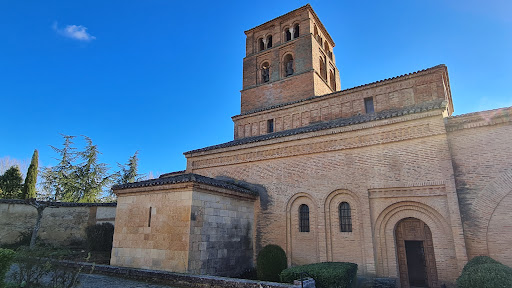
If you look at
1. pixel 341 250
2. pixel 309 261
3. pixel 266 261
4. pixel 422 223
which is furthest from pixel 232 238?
pixel 422 223

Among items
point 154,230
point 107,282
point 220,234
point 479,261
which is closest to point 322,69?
point 220,234

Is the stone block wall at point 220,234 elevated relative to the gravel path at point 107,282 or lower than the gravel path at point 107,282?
elevated

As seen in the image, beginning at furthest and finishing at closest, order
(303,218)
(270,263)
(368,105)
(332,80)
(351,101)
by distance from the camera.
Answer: (332,80) → (351,101) → (368,105) → (303,218) → (270,263)

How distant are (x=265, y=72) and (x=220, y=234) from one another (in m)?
11.8

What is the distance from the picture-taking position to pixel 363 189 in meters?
11.1

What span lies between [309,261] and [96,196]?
2187 cm

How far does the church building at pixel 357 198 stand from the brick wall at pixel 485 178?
0.10 feet

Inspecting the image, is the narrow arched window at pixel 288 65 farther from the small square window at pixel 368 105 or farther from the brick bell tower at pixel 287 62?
the small square window at pixel 368 105

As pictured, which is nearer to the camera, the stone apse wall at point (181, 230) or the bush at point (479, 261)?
the bush at point (479, 261)

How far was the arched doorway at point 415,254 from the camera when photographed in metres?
9.96

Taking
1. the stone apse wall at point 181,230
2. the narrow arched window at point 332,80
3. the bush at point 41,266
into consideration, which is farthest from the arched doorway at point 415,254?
the narrow arched window at point 332,80

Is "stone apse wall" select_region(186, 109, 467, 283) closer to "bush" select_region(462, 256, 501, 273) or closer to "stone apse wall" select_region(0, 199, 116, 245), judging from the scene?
"bush" select_region(462, 256, 501, 273)

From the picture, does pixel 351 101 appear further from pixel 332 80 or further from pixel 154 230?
pixel 154 230

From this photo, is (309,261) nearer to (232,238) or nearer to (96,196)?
(232,238)
